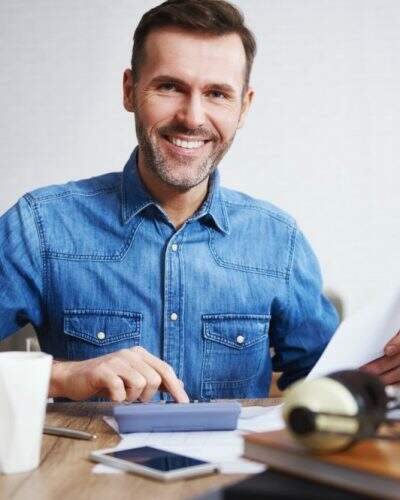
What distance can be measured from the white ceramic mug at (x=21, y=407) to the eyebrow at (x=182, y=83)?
0.75 metres

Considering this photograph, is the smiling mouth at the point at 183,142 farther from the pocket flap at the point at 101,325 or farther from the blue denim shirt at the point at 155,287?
the pocket flap at the point at 101,325

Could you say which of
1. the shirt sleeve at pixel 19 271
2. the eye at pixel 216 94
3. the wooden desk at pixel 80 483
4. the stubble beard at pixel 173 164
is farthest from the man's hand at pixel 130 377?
the eye at pixel 216 94

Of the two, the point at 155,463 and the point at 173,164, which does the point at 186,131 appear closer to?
the point at 173,164

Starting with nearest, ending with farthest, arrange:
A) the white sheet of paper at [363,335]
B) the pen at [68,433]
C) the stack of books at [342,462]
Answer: the stack of books at [342,462], the pen at [68,433], the white sheet of paper at [363,335]

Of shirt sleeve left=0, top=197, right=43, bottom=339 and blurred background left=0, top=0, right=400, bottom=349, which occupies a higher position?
blurred background left=0, top=0, right=400, bottom=349

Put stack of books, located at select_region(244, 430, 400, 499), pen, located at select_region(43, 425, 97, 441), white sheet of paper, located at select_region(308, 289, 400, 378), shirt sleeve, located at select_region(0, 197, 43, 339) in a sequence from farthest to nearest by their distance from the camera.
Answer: shirt sleeve, located at select_region(0, 197, 43, 339) < white sheet of paper, located at select_region(308, 289, 400, 378) < pen, located at select_region(43, 425, 97, 441) < stack of books, located at select_region(244, 430, 400, 499)

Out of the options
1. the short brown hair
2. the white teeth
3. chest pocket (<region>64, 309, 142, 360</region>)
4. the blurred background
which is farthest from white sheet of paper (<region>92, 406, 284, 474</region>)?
the blurred background

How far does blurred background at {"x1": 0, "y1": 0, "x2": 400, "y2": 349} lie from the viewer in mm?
2521

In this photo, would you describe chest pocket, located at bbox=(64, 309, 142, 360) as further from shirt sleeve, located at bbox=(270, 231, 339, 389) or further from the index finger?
the index finger

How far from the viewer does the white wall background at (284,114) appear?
2.52 metres

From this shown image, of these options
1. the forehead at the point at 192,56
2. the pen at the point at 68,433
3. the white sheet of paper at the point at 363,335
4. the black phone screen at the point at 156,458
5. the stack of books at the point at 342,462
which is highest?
the forehead at the point at 192,56

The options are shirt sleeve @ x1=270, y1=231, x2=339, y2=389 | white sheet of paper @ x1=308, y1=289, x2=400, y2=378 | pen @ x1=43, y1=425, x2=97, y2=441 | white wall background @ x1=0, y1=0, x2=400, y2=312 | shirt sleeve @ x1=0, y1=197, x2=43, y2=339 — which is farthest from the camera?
white wall background @ x1=0, y1=0, x2=400, y2=312

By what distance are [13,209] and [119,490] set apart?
32.5 inches

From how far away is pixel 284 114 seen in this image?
2.59m
